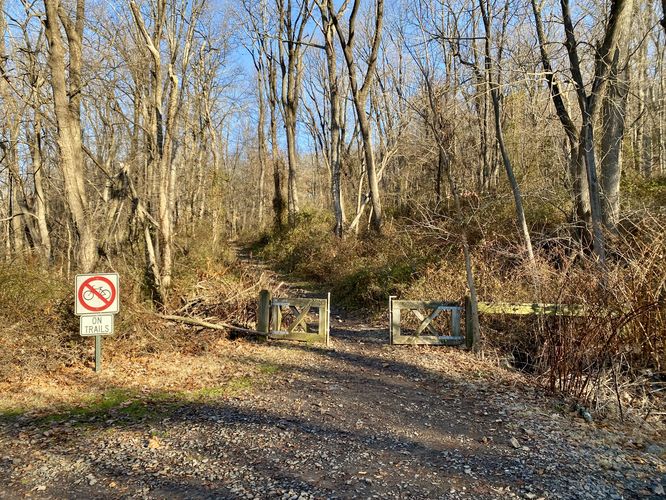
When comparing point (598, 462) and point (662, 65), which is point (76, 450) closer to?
point (598, 462)

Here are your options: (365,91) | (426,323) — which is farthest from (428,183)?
(426,323)

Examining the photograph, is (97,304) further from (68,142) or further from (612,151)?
(612,151)

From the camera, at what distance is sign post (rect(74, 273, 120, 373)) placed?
6.61 meters

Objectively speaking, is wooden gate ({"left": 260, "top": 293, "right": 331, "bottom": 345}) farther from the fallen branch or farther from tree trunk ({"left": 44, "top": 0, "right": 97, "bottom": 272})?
tree trunk ({"left": 44, "top": 0, "right": 97, "bottom": 272})

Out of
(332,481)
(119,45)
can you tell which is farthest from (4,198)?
(332,481)

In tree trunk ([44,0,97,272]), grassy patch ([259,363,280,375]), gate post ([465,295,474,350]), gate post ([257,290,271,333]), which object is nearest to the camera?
grassy patch ([259,363,280,375])

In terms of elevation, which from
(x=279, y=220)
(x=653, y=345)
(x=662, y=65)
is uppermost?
(x=662, y=65)

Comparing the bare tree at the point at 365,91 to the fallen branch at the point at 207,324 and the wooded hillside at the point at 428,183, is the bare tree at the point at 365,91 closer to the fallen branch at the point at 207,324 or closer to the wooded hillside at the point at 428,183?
the wooded hillside at the point at 428,183

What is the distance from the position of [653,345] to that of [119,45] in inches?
528

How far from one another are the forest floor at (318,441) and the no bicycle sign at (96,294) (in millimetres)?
954

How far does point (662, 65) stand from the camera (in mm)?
24359

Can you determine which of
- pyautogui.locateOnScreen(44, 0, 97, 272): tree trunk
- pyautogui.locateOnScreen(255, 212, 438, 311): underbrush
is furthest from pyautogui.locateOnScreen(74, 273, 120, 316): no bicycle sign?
pyautogui.locateOnScreen(255, 212, 438, 311): underbrush

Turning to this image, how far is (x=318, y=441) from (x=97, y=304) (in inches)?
160

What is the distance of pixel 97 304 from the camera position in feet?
22.0
